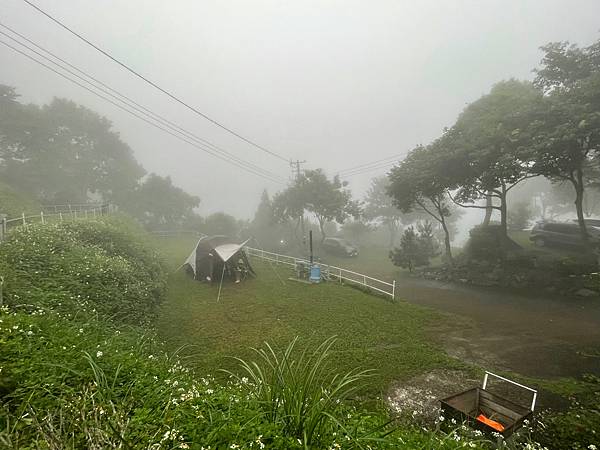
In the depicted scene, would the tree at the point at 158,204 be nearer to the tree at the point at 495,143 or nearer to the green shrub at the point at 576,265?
the tree at the point at 495,143

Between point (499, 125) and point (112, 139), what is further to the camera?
point (112, 139)

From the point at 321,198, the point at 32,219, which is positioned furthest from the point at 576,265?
the point at 32,219

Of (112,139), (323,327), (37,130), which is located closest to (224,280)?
(323,327)

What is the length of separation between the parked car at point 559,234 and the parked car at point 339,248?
15497 mm

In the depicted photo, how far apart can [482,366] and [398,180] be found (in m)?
15.5

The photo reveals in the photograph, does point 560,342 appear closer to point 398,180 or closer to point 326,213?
point 398,180

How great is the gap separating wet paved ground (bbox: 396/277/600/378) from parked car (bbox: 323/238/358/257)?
15927mm

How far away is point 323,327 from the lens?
996cm

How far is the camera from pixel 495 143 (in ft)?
51.6

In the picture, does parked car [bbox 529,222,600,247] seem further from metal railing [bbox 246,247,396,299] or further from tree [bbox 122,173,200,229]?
tree [bbox 122,173,200,229]

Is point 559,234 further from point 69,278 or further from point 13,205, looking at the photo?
point 13,205

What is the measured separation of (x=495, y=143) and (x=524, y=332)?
10903 mm

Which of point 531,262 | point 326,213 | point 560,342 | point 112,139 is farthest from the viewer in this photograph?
point 112,139

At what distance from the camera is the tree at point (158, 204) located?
133 feet
